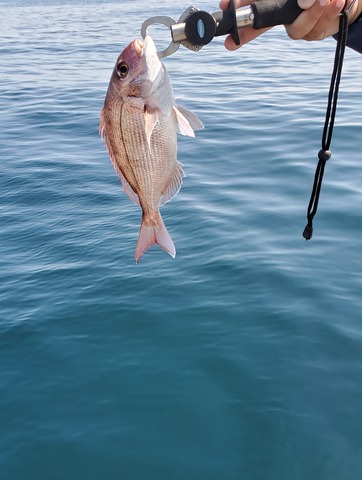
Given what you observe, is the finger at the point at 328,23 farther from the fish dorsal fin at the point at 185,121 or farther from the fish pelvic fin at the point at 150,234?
the fish pelvic fin at the point at 150,234

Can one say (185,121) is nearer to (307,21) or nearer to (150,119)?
(150,119)

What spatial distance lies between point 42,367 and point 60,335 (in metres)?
0.44

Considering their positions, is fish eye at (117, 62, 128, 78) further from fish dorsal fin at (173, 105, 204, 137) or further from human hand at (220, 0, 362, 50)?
human hand at (220, 0, 362, 50)

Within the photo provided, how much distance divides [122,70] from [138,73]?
77 millimetres

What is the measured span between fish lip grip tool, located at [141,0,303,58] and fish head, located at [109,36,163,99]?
10cm

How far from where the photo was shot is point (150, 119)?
2875 mm

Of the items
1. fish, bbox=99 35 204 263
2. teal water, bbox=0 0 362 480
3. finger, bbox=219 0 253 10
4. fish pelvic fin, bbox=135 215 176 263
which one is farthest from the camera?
teal water, bbox=0 0 362 480

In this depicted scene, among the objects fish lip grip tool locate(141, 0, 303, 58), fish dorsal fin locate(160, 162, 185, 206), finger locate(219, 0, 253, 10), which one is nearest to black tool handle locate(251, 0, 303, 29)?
fish lip grip tool locate(141, 0, 303, 58)

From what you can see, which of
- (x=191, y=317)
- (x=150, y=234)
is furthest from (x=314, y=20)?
(x=191, y=317)

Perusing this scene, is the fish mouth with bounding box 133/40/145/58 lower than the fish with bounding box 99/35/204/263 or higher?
higher

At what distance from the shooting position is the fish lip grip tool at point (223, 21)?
260 centimetres

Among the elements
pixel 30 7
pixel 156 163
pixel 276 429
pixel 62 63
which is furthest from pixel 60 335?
pixel 30 7

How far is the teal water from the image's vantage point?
15.4ft

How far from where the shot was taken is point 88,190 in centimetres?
905
